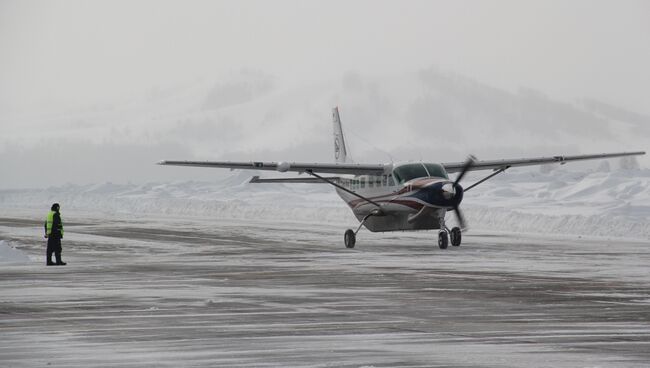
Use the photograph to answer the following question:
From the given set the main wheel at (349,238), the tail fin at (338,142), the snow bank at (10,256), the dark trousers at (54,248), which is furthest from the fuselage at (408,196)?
the snow bank at (10,256)

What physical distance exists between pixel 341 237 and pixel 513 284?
21.7 meters

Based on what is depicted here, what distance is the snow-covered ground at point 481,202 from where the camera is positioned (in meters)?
45.1

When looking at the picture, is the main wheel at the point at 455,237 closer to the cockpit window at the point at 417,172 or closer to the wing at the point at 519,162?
the cockpit window at the point at 417,172

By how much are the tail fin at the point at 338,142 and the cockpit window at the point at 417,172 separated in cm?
1010

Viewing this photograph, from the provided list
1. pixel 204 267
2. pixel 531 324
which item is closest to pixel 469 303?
pixel 531 324

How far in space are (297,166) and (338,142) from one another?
8.85 meters

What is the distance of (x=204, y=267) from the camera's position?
2472 cm

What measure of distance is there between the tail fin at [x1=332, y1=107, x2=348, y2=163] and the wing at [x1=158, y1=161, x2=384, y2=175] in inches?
289

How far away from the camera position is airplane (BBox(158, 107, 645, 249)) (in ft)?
105

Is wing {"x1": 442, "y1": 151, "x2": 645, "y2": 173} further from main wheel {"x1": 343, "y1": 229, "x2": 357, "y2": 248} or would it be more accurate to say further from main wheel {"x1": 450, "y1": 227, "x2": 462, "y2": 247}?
main wheel {"x1": 343, "y1": 229, "x2": 357, "y2": 248}

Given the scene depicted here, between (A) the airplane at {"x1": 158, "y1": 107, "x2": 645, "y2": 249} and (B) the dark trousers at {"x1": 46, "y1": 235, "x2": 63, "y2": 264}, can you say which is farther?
(A) the airplane at {"x1": 158, "y1": 107, "x2": 645, "y2": 249}

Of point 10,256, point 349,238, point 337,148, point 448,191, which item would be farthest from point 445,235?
point 337,148

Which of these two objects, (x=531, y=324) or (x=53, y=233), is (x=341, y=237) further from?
(x=531, y=324)

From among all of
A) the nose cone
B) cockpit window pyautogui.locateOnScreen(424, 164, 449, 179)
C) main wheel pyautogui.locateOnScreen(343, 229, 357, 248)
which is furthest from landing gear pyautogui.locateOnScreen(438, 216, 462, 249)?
main wheel pyautogui.locateOnScreen(343, 229, 357, 248)
